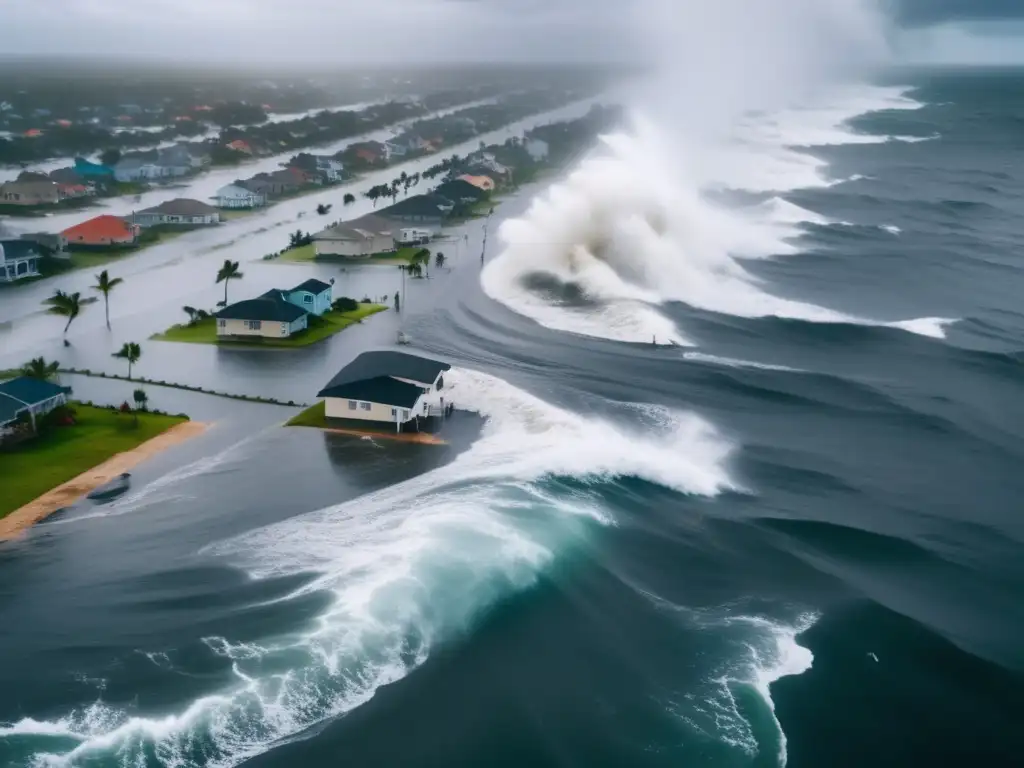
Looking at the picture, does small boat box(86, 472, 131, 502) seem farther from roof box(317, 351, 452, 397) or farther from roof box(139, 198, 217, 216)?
roof box(139, 198, 217, 216)

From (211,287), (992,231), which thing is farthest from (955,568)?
(992,231)

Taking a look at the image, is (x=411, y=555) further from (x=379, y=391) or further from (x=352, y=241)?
(x=352, y=241)

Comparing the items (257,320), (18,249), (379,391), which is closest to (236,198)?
(18,249)

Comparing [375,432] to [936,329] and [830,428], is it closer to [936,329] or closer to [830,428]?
[830,428]

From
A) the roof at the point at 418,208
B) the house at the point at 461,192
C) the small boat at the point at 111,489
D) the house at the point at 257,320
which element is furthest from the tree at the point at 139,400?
the house at the point at 461,192

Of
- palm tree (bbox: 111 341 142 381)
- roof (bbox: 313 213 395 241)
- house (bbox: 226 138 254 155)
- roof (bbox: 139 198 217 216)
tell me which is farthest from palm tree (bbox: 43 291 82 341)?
house (bbox: 226 138 254 155)

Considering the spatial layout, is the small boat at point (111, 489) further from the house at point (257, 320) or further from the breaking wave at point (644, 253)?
the breaking wave at point (644, 253)
